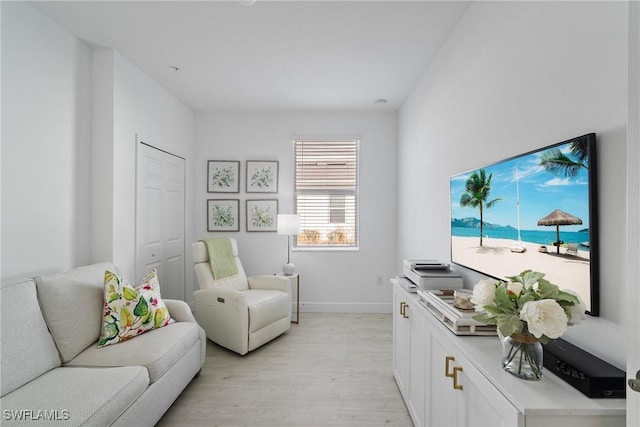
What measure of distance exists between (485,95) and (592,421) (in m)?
1.54

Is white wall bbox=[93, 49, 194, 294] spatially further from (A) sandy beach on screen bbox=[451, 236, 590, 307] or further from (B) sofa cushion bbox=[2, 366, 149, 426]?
(A) sandy beach on screen bbox=[451, 236, 590, 307]

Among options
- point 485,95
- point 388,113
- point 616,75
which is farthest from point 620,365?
point 388,113

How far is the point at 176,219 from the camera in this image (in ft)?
11.8

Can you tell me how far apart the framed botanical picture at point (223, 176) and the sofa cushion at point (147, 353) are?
87.6 inches

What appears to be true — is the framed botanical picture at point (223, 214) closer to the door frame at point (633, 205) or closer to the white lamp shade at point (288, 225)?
the white lamp shade at point (288, 225)

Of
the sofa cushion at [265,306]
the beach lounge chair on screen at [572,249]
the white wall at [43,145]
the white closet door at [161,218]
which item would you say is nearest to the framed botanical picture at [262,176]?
the white closet door at [161,218]

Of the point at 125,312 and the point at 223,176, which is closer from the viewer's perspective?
the point at 125,312

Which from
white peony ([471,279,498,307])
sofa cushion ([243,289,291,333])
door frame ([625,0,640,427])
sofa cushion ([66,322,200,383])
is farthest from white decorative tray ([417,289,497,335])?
sofa cushion ([243,289,291,333])

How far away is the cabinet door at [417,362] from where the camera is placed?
65.3 inches

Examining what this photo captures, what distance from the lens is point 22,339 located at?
1.56m

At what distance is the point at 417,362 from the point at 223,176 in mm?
3209

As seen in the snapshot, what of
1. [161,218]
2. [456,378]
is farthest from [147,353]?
[161,218]

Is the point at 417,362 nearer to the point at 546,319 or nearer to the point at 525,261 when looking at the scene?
the point at 525,261

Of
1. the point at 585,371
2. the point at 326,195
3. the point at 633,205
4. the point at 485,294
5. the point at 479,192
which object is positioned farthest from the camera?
the point at 326,195
